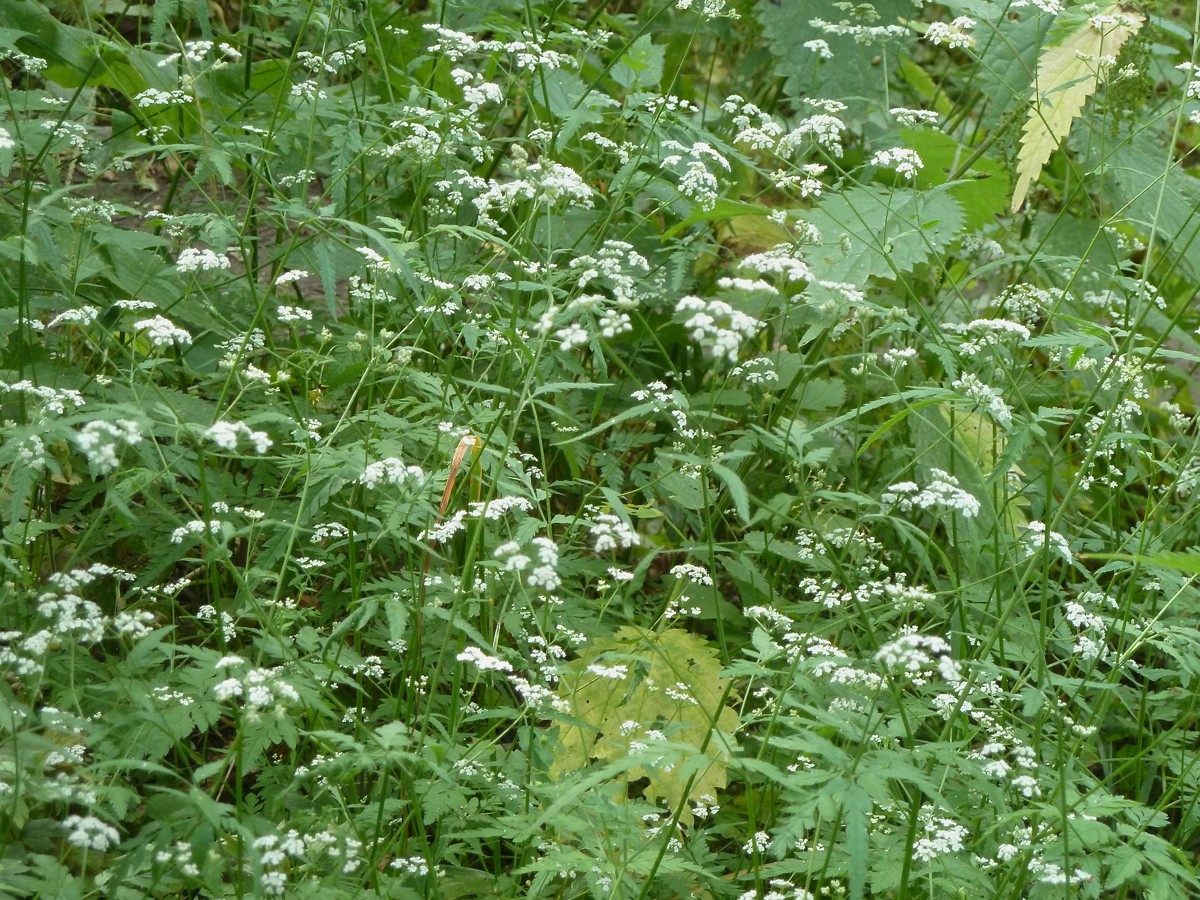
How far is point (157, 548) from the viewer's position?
310 centimetres

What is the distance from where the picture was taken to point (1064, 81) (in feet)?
11.6

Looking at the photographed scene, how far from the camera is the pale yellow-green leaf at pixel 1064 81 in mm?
3453

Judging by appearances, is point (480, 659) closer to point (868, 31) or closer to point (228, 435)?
point (228, 435)

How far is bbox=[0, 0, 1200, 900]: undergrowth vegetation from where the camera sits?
2262 mm

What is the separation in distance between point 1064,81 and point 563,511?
6.76 feet

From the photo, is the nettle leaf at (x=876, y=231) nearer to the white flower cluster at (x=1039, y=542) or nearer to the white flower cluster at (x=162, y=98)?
the white flower cluster at (x=1039, y=542)

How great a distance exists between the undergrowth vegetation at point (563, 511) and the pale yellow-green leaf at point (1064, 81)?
0.02 meters

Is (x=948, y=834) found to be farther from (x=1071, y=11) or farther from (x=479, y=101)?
(x=1071, y=11)

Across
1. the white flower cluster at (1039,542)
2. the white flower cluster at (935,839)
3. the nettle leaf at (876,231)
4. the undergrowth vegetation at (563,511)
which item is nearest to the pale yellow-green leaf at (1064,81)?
the undergrowth vegetation at (563,511)

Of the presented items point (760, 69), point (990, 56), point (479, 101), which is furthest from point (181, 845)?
point (760, 69)

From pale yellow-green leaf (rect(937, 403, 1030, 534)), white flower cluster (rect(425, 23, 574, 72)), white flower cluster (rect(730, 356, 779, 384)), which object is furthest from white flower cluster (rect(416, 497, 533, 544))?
pale yellow-green leaf (rect(937, 403, 1030, 534))

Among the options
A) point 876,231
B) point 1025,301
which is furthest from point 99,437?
point 1025,301

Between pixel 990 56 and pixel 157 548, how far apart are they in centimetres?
302

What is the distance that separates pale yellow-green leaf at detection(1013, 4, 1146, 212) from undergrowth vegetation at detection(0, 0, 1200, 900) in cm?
2
